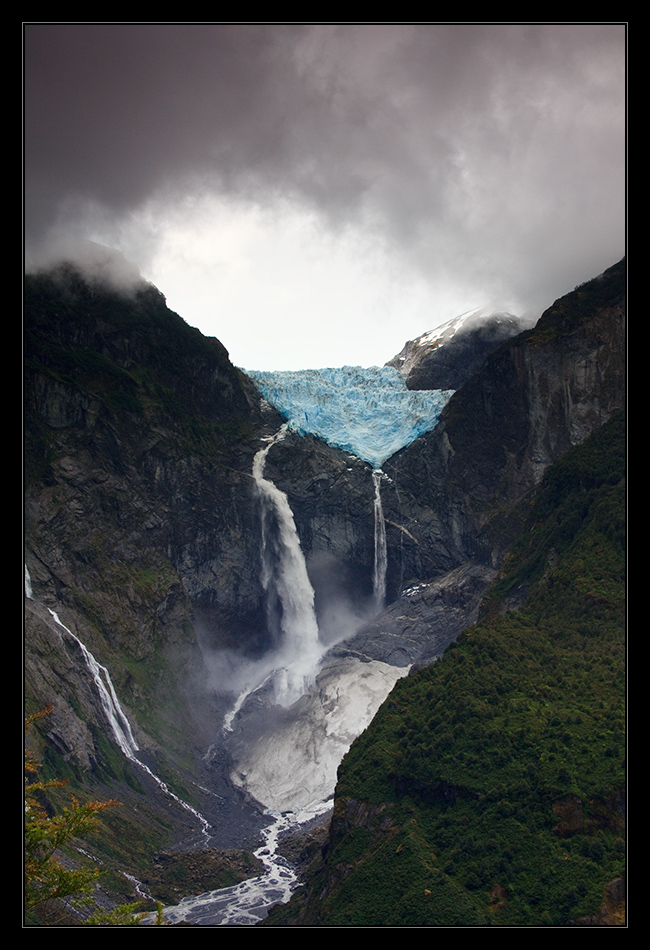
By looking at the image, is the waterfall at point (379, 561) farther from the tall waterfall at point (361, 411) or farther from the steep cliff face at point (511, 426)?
the steep cliff face at point (511, 426)

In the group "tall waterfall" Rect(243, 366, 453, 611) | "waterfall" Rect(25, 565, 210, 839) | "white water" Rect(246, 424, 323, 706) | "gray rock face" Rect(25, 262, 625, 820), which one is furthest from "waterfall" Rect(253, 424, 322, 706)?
"waterfall" Rect(25, 565, 210, 839)

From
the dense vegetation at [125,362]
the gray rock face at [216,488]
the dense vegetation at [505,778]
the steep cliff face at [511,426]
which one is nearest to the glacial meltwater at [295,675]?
the gray rock face at [216,488]

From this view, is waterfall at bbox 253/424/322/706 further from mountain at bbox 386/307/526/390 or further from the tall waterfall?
mountain at bbox 386/307/526/390

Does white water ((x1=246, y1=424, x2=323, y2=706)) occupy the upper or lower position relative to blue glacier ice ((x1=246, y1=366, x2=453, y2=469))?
lower

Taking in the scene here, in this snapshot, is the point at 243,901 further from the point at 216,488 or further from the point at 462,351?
the point at 462,351

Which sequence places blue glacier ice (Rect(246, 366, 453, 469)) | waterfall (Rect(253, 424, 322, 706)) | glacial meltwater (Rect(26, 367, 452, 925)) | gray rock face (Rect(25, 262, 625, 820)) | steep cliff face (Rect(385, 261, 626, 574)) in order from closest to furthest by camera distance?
1. glacial meltwater (Rect(26, 367, 452, 925))
2. gray rock face (Rect(25, 262, 625, 820))
3. steep cliff face (Rect(385, 261, 626, 574))
4. waterfall (Rect(253, 424, 322, 706))
5. blue glacier ice (Rect(246, 366, 453, 469))
